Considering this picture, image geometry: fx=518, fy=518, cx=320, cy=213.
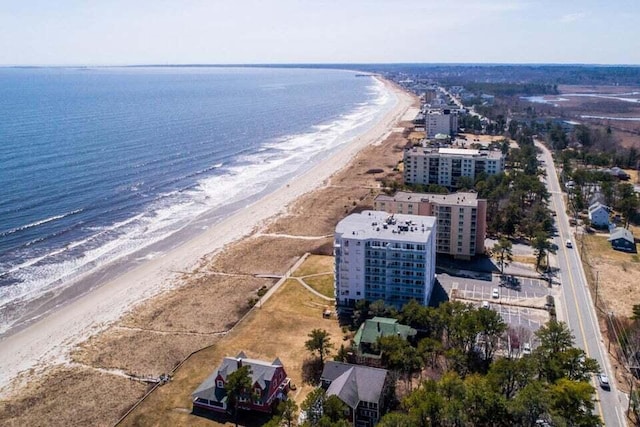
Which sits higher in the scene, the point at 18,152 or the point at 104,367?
the point at 18,152

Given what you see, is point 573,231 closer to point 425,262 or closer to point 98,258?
point 425,262

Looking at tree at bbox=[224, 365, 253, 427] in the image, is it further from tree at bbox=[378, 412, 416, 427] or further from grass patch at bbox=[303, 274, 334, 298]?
grass patch at bbox=[303, 274, 334, 298]

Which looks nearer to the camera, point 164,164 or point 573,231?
point 573,231

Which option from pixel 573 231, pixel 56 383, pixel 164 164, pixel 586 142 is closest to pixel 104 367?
pixel 56 383

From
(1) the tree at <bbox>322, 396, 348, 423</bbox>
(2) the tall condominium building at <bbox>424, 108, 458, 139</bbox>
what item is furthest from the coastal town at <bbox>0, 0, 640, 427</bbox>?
(2) the tall condominium building at <bbox>424, 108, 458, 139</bbox>

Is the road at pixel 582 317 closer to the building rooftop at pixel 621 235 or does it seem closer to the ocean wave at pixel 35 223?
the building rooftop at pixel 621 235

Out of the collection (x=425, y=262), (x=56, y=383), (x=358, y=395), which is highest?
(x=425, y=262)
